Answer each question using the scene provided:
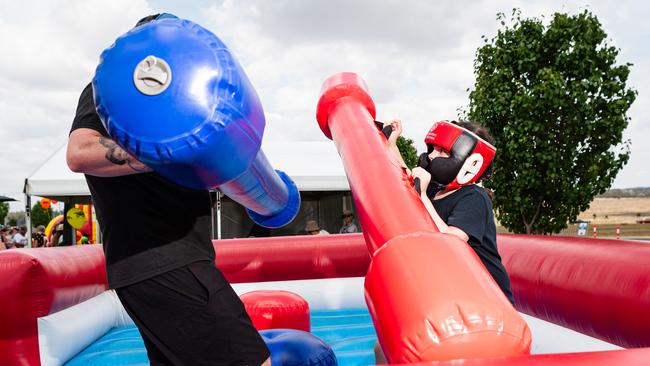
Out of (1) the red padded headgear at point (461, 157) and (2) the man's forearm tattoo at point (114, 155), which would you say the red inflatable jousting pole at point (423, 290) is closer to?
(1) the red padded headgear at point (461, 157)

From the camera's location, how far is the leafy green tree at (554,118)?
7.08 m

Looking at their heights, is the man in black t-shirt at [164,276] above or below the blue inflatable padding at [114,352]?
above

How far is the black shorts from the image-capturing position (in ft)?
4.24

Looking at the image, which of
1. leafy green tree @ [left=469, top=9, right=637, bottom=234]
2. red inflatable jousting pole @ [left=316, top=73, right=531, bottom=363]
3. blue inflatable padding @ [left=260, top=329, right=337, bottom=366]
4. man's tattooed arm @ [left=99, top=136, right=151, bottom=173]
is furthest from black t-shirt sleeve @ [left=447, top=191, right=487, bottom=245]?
leafy green tree @ [left=469, top=9, right=637, bottom=234]

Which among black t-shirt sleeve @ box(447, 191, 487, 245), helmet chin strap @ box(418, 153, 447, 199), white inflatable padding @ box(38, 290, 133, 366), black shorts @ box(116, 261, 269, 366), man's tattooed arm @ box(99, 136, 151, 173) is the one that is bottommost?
white inflatable padding @ box(38, 290, 133, 366)

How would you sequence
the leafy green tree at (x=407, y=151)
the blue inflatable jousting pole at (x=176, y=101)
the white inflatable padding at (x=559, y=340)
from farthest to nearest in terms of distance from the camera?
the leafy green tree at (x=407, y=151) < the white inflatable padding at (x=559, y=340) < the blue inflatable jousting pole at (x=176, y=101)

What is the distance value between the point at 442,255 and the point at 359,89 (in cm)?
155

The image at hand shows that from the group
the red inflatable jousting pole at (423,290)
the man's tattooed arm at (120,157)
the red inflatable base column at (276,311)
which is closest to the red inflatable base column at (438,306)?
the red inflatable jousting pole at (423,290)

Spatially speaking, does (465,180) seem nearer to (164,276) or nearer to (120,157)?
(164,276)

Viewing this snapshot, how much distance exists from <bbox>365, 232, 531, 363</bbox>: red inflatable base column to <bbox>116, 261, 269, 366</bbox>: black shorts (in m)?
0.36

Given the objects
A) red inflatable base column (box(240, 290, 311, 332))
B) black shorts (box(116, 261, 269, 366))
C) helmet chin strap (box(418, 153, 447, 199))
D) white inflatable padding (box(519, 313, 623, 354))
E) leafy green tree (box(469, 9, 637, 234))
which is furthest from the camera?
leafy green tree (box(469, 9, 637, 234))

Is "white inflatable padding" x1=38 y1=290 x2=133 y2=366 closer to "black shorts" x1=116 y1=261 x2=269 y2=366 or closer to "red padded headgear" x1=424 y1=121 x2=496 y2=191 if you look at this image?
"black shorts" x1=116 y1=261 x2=269 y2=366

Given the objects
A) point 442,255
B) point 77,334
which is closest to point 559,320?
point 442,255

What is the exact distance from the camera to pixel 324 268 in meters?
4.94
